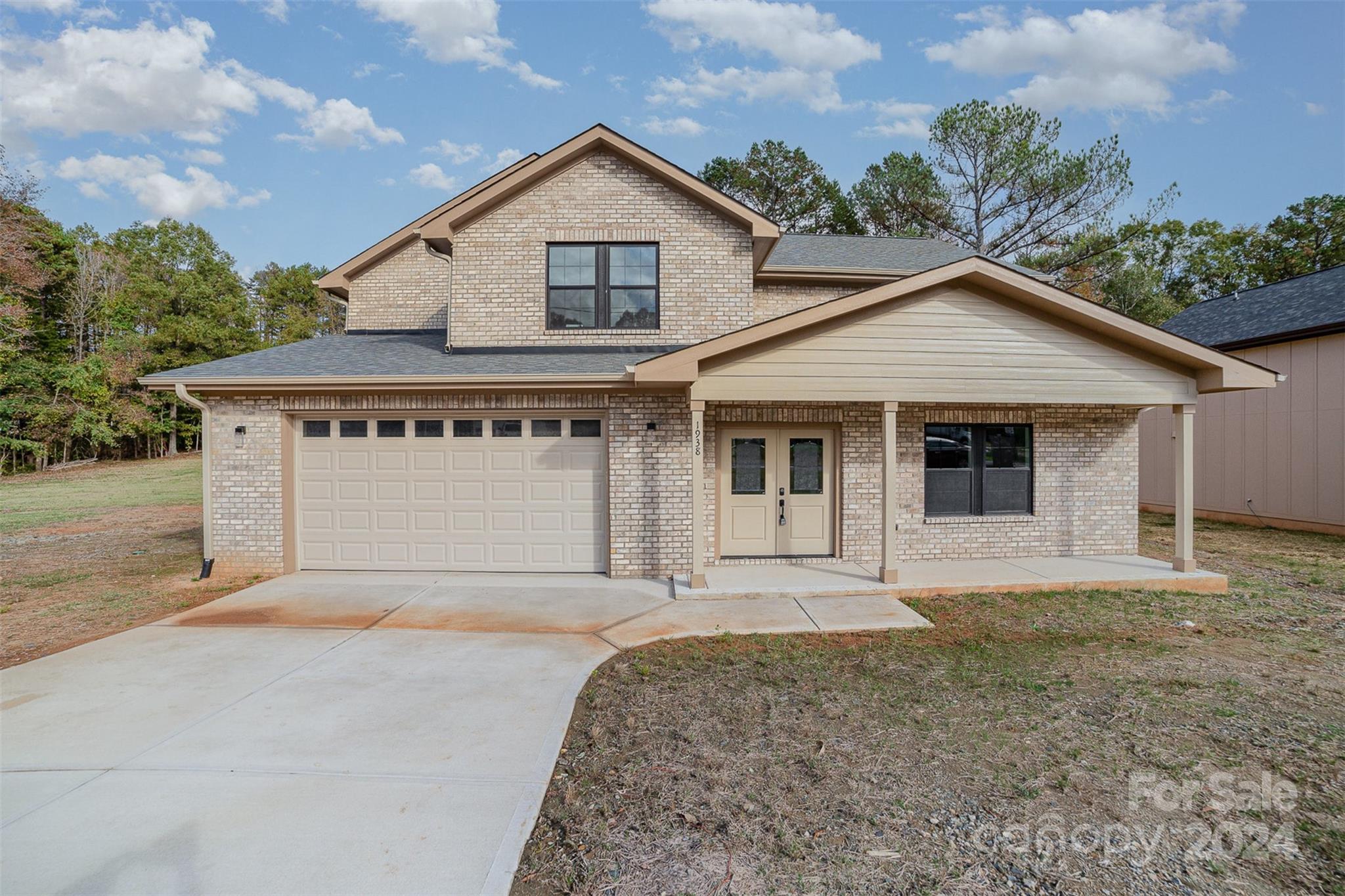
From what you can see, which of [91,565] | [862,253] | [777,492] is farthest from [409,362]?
[862,253]

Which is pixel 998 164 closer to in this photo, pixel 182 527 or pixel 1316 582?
pixel 1316 582

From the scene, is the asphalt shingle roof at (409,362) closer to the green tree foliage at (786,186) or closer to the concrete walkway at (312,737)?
the concrete walkway at (312,737)

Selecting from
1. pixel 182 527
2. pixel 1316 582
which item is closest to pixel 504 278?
pixel 182 527

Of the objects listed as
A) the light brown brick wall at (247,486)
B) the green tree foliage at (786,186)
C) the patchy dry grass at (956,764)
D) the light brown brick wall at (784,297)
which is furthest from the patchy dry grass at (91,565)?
the green tree foliage at (786,186)

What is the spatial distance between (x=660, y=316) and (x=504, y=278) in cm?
252

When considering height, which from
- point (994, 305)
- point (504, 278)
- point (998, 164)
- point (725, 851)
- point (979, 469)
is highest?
point (998, 164)

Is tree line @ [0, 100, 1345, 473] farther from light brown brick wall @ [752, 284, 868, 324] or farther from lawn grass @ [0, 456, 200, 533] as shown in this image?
light brown brick wall @ [752, 284, 868, 324]

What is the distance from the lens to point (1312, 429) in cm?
1264

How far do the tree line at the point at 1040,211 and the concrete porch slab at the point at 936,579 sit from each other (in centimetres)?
2120

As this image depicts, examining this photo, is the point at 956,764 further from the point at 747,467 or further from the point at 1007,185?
the point at 1007,185

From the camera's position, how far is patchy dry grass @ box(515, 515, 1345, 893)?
2.97 metres

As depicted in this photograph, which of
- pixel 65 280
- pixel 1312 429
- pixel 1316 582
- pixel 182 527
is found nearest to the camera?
pixel 1316 582

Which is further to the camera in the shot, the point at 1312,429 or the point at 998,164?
the point at 998,164

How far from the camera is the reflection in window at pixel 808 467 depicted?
367 inches
